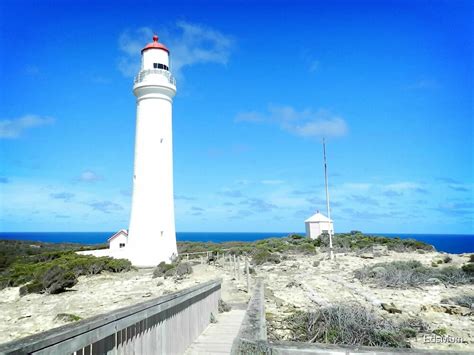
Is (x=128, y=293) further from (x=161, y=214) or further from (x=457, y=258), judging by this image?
(x=457, y=258)

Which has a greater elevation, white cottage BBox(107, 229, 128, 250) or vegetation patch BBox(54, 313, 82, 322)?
white cottage BBox(107, 229, 128, 250)

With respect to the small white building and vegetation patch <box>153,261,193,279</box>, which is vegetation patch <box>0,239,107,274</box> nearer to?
vegetation patch <box>153,261,193,279</box>

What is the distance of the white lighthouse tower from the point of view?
76.8 feet

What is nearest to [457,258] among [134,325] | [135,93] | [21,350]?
[135,93]

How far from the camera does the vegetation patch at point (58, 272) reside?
1808cm

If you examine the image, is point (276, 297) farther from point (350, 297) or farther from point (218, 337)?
point (218, 337)

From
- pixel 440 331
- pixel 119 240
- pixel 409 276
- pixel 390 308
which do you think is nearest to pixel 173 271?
pixel 119 240

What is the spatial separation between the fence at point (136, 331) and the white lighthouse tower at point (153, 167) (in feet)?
53.1

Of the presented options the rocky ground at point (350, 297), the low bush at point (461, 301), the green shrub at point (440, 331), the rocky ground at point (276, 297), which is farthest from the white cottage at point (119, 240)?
the green shrub at point (440, 331)

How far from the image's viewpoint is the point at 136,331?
429 centimetres

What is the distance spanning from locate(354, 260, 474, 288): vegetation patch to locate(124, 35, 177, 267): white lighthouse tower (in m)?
11.4

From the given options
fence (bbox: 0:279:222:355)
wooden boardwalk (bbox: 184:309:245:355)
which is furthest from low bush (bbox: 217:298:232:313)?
fence (bbox: 0:279:222:355)

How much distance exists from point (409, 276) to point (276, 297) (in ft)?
20.9

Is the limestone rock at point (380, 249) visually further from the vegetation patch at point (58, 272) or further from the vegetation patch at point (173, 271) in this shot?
the vegetation patch at point (58, 272)
